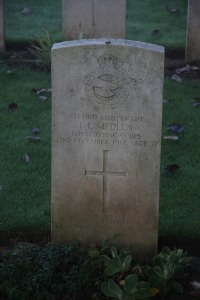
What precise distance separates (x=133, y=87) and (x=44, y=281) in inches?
48.2

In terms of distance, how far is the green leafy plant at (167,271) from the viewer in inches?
169

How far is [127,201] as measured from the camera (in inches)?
183

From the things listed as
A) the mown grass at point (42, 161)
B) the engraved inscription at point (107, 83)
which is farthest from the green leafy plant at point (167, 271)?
the engraved inscription at point (107, 83)

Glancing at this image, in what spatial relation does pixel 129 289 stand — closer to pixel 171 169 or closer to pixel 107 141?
pixel 107 141

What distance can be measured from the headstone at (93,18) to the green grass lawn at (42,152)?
0.64 metres

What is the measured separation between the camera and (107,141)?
14.9 ft

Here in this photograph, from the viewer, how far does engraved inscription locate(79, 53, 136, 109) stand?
14.5 feet

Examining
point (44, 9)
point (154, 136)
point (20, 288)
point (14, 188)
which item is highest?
point (44, 9)

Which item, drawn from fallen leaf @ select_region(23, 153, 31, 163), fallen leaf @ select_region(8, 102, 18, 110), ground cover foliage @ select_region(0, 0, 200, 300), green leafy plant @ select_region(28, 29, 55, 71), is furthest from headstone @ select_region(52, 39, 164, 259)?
green leafy plant @ select_region(28, 29, 55, 71)

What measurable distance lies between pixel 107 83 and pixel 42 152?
73.3 inches

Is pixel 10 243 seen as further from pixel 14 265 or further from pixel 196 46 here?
pixel 196 46

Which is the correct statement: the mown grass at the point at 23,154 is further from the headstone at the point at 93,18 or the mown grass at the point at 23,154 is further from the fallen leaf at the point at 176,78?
the fallen leaf at the point at 176,78

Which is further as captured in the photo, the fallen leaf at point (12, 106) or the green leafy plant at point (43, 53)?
the green leafy plant at point (43, 53)

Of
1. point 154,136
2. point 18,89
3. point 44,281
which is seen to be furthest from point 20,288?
point 18,89
